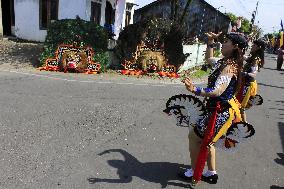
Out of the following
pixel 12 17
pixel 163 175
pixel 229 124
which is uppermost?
pixel 12 17

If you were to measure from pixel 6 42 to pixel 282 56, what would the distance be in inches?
656

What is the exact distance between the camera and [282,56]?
22.5 meters

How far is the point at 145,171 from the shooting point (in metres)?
4.86

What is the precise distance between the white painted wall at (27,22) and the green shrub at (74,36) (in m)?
5.52

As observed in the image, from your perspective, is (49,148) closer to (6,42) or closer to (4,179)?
(4,179)

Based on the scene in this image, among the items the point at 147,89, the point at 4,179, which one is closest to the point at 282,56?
the point at 147,89

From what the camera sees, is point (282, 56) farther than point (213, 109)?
Yes

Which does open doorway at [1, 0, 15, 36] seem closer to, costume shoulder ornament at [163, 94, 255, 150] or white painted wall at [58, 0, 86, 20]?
white painted wall at [58, 0, 86, 20]

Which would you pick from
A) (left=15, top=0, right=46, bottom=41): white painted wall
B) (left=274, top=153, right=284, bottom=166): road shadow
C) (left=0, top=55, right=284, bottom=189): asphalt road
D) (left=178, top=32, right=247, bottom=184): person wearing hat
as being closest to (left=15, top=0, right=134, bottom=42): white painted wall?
(left=15, top=0, right=46, bottom=41): white painted wall

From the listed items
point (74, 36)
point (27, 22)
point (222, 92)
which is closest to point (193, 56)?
point (74, 36)

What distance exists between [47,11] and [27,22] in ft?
4.15

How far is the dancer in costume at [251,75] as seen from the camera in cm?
654

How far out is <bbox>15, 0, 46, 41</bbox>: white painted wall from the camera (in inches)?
722

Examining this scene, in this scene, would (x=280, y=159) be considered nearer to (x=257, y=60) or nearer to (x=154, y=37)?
(x=257, y=60)
